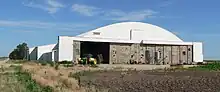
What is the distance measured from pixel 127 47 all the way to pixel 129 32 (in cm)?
597

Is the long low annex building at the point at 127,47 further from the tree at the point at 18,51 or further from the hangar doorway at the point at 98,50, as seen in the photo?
the tree at the point at 18,51

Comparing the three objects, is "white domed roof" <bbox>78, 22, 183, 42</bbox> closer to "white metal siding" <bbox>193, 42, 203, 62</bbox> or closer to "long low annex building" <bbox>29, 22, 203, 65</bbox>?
"long low annex building" <bbox>29, 22, 203, 65</bbox>

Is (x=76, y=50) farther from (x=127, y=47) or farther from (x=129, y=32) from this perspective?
(x=129, y=32)

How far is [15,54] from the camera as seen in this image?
Result: 99.7m

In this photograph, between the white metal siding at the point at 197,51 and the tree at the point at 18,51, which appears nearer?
the white metal siding at the point at 197,51

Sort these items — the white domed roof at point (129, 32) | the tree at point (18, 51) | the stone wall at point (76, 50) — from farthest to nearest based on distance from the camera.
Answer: the tree at point (18, 51) → the white domed roof at point (129, 32) → the stone wall at point (76, 50)

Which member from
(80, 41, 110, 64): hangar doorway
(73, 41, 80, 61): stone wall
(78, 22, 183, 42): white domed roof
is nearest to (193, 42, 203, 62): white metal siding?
(78, 22, 183, 42): white domed roof

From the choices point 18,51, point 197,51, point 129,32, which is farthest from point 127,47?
point 18,51

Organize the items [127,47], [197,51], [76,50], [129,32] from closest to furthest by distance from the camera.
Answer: [76,50], [127,47], [197,51], [129,32]

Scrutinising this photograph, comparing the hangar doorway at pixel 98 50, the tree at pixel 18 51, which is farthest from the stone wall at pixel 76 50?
the tree at pixel 18 51

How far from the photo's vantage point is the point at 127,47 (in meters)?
57.9

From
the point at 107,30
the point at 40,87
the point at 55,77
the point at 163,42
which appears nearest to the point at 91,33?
the point at 107,30

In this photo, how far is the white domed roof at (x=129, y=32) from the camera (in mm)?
62500

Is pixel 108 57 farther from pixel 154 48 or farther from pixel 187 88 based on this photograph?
pixel 187 88
